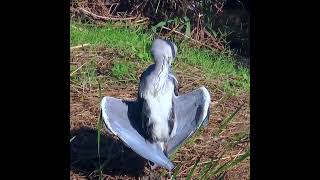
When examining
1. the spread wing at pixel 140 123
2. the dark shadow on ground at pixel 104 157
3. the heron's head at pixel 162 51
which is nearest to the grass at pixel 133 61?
the dark shadow on ground at pixel 104 157

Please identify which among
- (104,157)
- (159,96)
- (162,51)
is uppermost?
(162,51)

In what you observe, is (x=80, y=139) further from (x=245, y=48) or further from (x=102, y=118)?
(x=245, y=48)

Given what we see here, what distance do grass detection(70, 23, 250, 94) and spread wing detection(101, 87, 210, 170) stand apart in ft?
2.54

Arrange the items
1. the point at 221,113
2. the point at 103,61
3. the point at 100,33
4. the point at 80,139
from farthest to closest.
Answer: the point at 100,33, the point at 103,61, the point at 221,113, the point at 80,139

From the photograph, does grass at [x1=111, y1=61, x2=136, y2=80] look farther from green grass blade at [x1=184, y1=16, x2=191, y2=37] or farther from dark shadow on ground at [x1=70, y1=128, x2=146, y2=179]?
green grass blade at [x1=184, y1=16, x2=191, y2=37]

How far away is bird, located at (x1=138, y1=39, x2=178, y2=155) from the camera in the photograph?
95.0 inches

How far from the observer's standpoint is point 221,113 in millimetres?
A: 3086

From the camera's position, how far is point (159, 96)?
2.42 metres

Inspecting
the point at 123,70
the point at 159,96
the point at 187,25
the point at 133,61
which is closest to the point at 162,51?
the point at 159,96

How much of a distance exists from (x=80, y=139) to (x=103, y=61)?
2.08 feet

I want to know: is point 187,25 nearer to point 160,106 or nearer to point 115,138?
point 115,138

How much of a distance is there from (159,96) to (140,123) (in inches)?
4.7

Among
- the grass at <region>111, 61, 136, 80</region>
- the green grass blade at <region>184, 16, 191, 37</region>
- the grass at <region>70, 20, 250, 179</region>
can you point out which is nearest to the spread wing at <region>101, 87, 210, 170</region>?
the grass at <region>70, 20, 250, 179</region>
